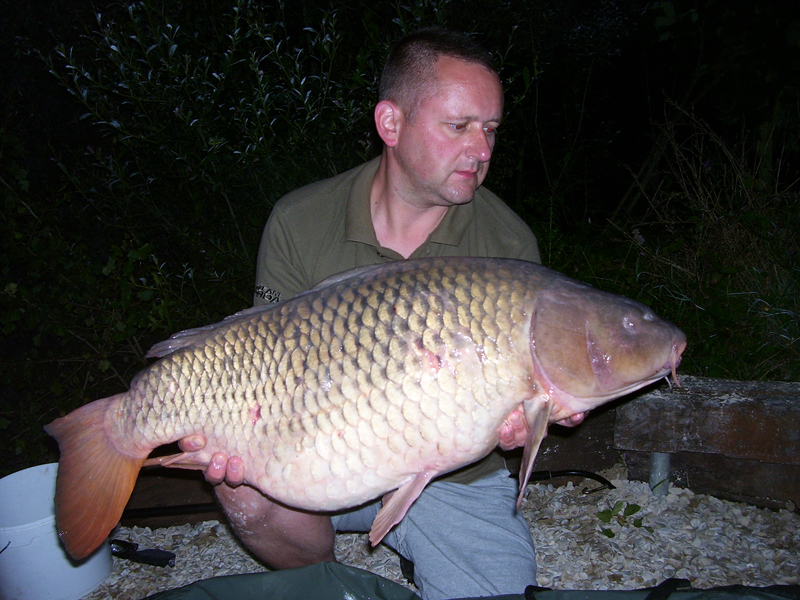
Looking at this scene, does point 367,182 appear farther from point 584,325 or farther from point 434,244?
point 584,325

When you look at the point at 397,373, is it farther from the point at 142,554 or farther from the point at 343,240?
the point at 142,554

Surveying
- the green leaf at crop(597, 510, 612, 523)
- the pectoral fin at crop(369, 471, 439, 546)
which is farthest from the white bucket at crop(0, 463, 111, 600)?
the green leaf at crop(597, 510, 612, 523)

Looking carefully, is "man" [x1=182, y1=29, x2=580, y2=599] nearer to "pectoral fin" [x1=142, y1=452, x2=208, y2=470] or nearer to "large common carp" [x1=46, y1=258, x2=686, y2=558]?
"pectoral fin" [x1=142, y1=452, x2=208, y2=470]

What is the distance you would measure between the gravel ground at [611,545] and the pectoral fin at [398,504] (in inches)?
38.9

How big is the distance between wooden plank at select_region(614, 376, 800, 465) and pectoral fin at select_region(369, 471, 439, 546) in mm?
1231

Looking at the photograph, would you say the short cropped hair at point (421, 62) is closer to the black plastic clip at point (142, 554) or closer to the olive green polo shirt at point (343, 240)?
the olive green polo shirt at point (343, 240)

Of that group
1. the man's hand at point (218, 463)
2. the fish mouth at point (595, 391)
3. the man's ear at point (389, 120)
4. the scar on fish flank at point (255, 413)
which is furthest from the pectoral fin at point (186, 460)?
the man's ear at point (389, 120)

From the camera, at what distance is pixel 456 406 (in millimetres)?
1216

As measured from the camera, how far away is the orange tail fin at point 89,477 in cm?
143

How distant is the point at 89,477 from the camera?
1432mm

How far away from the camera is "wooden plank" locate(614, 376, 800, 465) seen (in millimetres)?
2062

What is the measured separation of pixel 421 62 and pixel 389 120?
0.63 ft

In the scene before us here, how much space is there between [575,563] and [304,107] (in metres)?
2.36

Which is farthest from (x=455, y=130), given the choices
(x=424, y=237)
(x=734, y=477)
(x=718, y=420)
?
(x=734, y=477)
